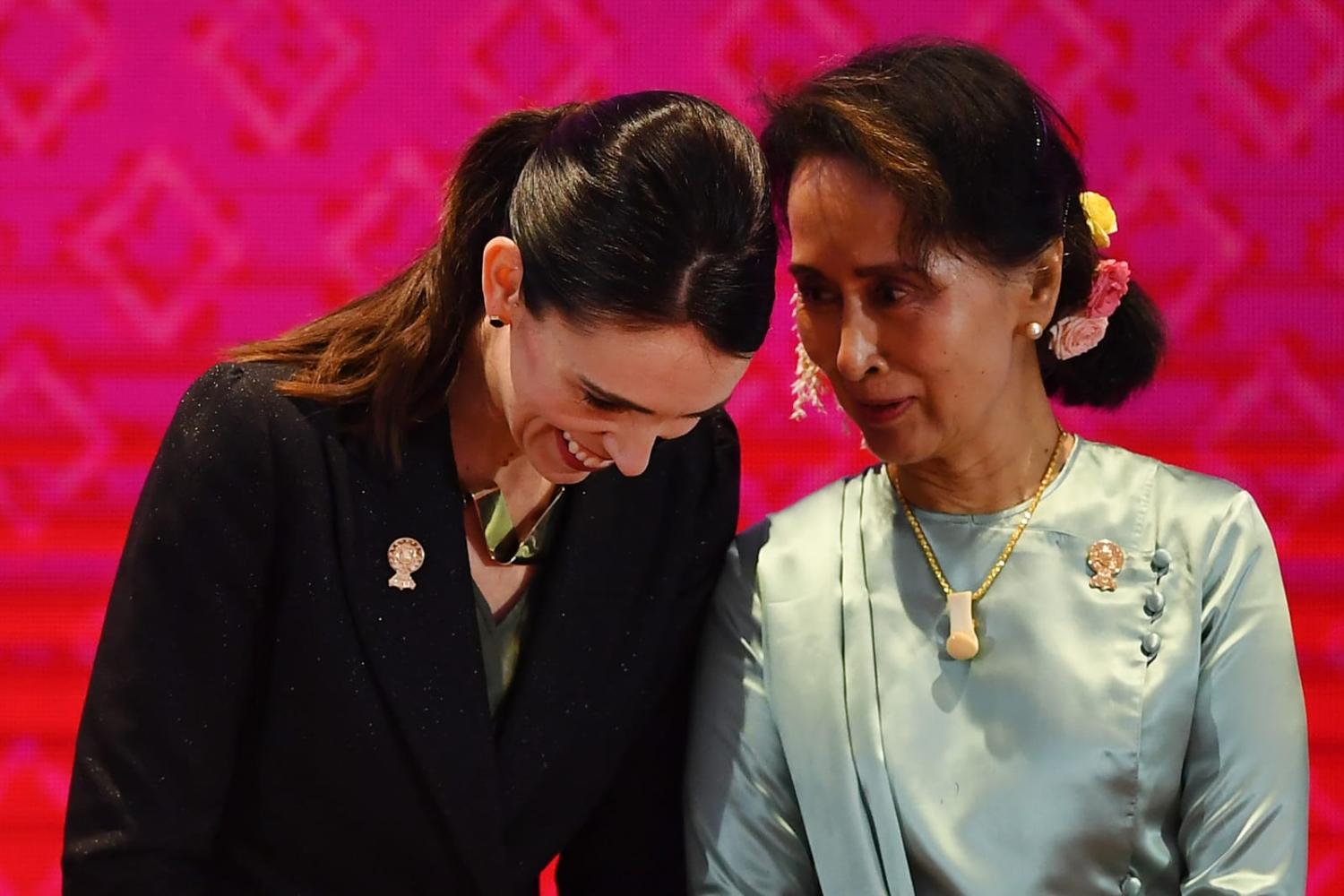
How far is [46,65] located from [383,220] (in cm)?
57

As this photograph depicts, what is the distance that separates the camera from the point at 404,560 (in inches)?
64.1

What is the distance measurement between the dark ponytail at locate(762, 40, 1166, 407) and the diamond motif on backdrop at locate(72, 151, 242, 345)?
115cm

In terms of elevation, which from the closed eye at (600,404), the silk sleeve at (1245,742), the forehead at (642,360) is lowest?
the silk sleeve at (1245,742)

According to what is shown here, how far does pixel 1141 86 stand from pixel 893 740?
1357mm

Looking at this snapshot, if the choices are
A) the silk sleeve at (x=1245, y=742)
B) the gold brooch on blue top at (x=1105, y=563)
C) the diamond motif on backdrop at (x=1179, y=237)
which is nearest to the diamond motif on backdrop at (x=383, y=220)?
the diamond motif on backdrop at (x=1179, y=237)

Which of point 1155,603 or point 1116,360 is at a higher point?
point 1116,360

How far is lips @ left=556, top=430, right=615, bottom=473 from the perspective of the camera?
157cm

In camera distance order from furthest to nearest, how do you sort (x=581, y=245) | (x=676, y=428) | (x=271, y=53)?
(x=271, y=53) → (x=676, y=428) → (x=581, y=245)

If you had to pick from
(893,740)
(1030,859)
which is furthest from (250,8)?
(1030,859)

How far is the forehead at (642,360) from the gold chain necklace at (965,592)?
44 centimetres

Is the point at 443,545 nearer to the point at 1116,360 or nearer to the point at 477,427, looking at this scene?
the point at 477,427

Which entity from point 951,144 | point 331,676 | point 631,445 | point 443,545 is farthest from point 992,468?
point 331,676

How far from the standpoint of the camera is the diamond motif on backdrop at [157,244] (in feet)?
8.53

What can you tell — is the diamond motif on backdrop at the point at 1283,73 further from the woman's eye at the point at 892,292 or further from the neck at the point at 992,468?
the woman's eye at the point at 892,292
